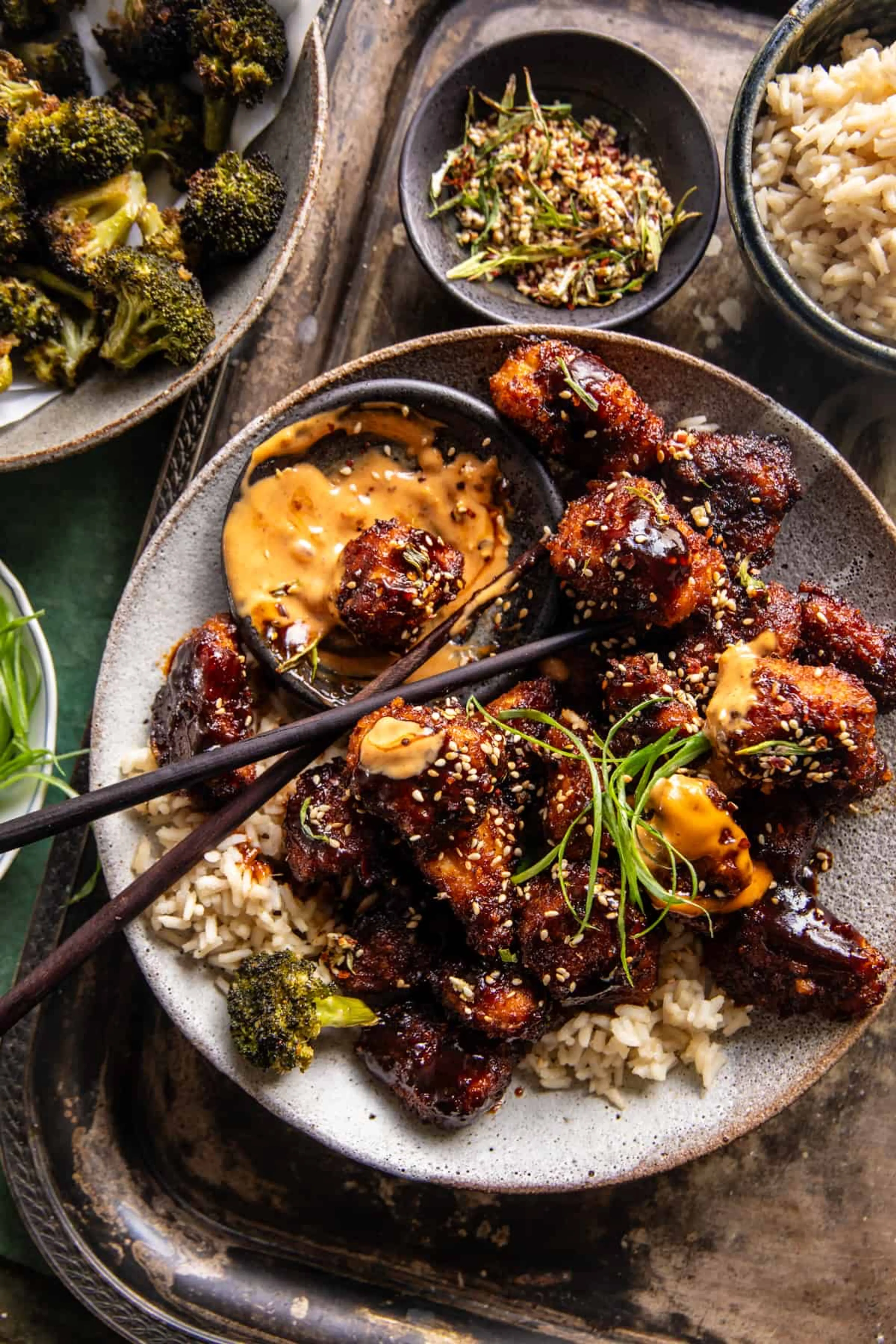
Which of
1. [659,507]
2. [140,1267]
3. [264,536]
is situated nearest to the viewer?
[659,507]

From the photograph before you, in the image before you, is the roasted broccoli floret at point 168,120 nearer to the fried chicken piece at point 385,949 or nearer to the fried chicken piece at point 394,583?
the fried chicken piece at point 394,583

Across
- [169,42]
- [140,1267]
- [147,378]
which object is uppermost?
[169,42]

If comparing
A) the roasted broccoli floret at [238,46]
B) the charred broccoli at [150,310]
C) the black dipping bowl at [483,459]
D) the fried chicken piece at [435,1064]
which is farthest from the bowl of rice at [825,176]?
the fried chicken piece at [435,1064]

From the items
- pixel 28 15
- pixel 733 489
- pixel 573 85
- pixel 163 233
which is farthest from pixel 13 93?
pixel 733 489

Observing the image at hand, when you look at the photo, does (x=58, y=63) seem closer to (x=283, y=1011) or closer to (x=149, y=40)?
(x=149, y=40)

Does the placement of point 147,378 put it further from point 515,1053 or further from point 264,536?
point 515,1053

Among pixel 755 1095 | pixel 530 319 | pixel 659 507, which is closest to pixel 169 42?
pixel 530 319

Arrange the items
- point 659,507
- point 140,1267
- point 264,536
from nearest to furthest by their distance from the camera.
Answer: point 659,507 < point 264,536 < point 140,1267
